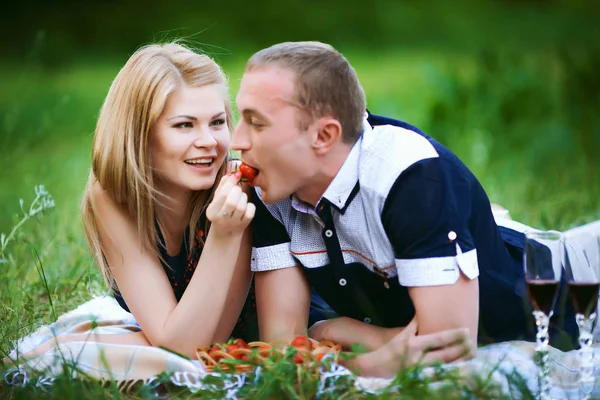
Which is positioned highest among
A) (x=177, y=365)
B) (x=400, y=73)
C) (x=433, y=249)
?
(x=400, y=73)

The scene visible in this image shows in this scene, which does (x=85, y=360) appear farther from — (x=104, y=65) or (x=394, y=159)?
(x=104, y=65)

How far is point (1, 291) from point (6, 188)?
328 centimetres

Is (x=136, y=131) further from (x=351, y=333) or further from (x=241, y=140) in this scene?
(x=351, y=333)

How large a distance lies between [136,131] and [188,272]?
2.26ft

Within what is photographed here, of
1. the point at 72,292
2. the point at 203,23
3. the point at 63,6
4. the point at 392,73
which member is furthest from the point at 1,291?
the point at 63,6

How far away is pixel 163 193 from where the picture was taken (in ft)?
13.1

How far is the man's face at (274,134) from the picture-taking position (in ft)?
11.1

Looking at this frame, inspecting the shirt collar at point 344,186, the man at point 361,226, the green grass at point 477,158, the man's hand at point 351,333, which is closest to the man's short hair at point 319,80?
the man at point 361,226

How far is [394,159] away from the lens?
132 inches

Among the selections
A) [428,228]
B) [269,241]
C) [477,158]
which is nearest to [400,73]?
[477,158]

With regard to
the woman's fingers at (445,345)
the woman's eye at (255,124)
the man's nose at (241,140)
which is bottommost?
the woman's fingers at (445,345)

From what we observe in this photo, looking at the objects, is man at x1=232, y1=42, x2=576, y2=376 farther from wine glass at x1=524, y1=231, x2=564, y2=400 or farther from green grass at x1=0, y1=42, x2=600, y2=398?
green grass at x1=0, y1=42, x2=600, y2=398

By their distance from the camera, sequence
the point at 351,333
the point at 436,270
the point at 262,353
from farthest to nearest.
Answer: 1. the point at 351,333
2. the point at 262,353
3. the point at 436,270

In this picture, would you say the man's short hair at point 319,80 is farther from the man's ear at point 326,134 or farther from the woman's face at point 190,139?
the woman's face at point 190,139
